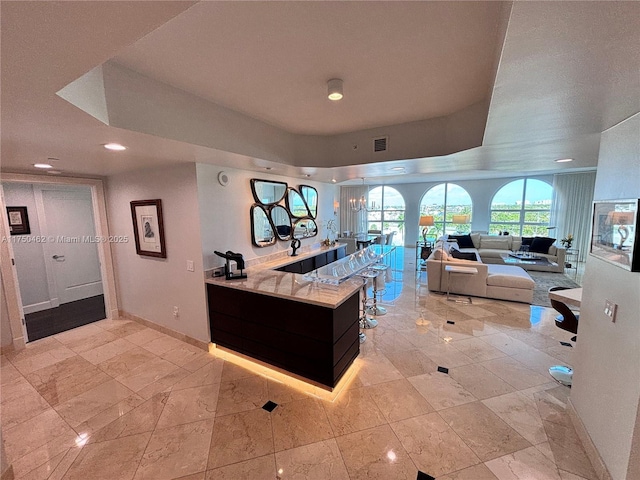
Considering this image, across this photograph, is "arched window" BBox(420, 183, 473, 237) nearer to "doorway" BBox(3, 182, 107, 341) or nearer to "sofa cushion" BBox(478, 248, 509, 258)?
"sofa cushion" BBox(478, 248, 509, 258)

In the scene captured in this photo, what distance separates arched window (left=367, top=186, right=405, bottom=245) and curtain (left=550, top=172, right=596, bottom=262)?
4.59m

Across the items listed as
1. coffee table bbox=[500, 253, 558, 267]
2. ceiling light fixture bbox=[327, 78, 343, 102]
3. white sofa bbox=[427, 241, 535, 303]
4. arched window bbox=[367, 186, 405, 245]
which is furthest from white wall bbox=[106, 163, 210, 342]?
arched window bbox=[367, 186, 405, 245]

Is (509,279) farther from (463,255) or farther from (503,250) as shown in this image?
(503,250)

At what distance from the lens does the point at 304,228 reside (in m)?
4.80

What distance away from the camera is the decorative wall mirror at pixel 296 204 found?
434cm

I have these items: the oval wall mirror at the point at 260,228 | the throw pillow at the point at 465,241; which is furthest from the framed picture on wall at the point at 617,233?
Result: the throw pillow at the point at 465,241

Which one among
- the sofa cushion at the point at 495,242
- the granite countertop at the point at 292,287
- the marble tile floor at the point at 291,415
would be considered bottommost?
the marble tile floor at the point at 291,415

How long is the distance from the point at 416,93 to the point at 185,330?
3.71m

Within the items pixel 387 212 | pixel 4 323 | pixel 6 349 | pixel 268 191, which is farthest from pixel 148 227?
pixel 387 212

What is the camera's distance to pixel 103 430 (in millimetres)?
2023

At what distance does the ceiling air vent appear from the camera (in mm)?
2962

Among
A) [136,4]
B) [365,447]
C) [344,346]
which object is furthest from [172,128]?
[365,447]

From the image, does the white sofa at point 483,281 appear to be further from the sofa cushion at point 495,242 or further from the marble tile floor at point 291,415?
the sofa cushion at point 495,242

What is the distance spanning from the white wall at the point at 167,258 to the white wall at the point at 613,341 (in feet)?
11.5
